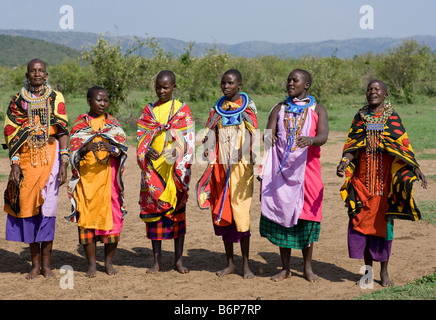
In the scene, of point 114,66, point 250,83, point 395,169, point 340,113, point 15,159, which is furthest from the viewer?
point 250,83

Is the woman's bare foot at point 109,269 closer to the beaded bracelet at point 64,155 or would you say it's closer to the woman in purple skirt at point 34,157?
the woman in purple skirt at point 34,157

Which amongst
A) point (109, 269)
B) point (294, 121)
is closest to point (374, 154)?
point (294, 121)

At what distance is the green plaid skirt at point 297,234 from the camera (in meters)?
4.59

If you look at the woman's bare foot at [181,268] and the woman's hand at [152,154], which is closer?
the woman's hand at [152,154]

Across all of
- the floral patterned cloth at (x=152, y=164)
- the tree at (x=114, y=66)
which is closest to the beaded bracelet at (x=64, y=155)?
the floral patterned cloth at (x=152, y=164)

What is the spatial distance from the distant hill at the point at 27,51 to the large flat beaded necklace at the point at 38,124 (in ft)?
234

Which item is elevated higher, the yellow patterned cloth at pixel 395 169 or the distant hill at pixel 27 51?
the distant hill at pixel 27 51

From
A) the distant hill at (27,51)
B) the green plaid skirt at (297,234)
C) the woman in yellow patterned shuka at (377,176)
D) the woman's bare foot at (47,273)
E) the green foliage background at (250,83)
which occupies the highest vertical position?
the distant hill at (27,51)

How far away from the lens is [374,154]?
14.8 feet

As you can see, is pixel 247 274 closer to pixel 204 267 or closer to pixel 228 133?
pixel 204 267

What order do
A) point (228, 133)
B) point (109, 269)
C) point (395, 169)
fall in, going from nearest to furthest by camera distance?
point (395, 169) < point (228, 133) < point (109, 269)

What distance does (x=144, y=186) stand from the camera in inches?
191

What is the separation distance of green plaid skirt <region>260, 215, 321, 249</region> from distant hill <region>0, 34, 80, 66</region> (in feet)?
237

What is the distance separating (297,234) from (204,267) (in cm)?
106
